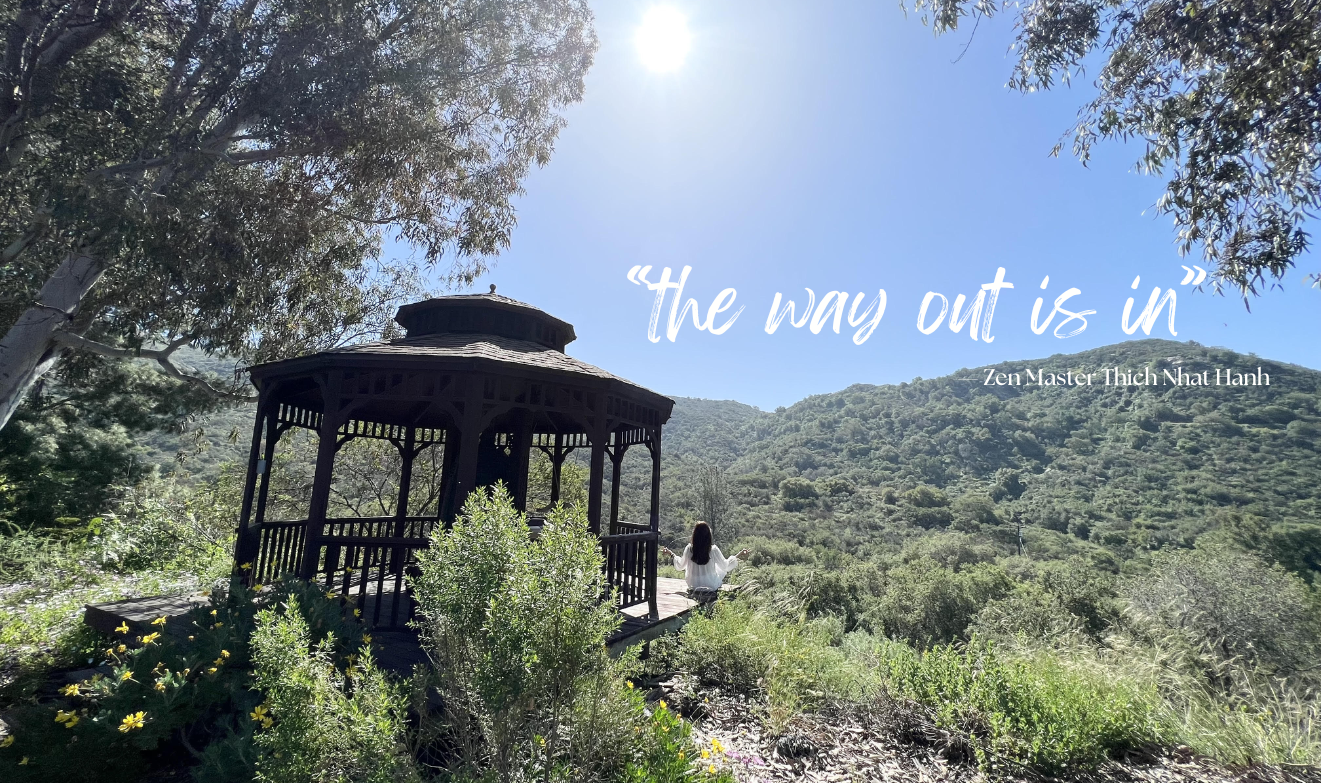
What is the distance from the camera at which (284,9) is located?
884cm

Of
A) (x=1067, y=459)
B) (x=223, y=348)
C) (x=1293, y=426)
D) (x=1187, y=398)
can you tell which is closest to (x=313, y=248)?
(x=223, y=348)

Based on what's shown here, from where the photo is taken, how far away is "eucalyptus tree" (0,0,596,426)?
24.1 ft

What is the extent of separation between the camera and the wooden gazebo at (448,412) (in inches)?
238

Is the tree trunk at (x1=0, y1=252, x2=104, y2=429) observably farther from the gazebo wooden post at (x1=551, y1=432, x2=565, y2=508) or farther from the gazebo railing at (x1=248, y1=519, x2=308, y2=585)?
the gazebo wooden post at (x1=551, y1=432, x2=565, y2=508)

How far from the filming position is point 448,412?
21.0 ft

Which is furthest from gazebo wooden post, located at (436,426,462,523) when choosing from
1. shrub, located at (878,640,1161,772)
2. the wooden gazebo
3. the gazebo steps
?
shrub, located at (878,640,1161,772)

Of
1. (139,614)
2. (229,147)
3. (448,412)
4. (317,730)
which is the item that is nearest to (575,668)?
(317,730)

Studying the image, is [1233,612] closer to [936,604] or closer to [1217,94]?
[936,604]

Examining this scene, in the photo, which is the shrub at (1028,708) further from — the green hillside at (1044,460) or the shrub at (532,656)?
the green hillside at (1044,460)

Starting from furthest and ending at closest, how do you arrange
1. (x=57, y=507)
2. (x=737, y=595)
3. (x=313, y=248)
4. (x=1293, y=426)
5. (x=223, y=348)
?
(x=1293, y=426) < (x=57, y=507) < (x=313, y=248) < (x=223, y=348) < (x=737, y=595)

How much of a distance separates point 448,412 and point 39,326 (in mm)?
6974

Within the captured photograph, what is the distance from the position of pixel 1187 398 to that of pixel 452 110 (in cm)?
7392

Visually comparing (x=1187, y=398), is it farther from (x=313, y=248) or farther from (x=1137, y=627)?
(x=313, y=248)

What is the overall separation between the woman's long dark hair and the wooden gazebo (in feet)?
3.02
